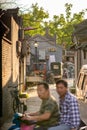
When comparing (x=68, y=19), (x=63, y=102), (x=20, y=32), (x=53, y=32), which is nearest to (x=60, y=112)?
(x=63, y=102)

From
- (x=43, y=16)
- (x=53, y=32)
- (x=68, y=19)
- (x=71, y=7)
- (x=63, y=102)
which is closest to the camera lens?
(x=63, y=102)

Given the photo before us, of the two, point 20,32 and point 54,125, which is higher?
point 20,32

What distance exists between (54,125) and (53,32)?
81301 millimetres

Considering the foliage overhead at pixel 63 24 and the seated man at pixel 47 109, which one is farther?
the foliage overhead at pixel 63 24

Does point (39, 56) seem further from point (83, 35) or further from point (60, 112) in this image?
point (60, 112)

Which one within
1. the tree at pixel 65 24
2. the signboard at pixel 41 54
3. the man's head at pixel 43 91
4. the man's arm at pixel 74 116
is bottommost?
the man's arm at pixel 74 116

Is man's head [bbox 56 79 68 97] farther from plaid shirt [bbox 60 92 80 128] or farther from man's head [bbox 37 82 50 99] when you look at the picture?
man's head [bbox 37 82 50 99]

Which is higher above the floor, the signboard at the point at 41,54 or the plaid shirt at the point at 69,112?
the signboard at the point at 41,54

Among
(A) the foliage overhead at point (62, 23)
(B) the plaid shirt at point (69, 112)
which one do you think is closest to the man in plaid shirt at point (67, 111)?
(B) the plaid shirt at point (69, 112)

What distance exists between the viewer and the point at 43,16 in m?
68.0

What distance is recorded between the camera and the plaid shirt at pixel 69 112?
6.57m

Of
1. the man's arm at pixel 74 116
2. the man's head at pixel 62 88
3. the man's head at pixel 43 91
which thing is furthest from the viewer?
Result: the man's head at pixel 43 91

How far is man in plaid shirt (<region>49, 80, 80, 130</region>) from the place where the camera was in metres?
6.57

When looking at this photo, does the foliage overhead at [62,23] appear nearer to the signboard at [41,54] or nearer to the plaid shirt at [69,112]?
the signboard at [41,54]
